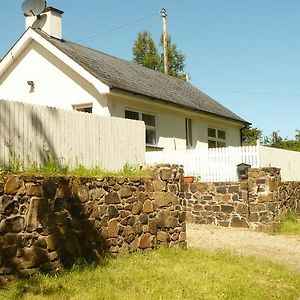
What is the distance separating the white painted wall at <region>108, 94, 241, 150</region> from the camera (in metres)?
17.5

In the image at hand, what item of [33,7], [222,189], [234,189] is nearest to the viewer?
[234,189]

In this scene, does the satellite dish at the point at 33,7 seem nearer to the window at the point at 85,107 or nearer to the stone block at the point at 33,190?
the window at the point at 85,107

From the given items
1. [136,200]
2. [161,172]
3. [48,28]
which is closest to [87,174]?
[136,200]

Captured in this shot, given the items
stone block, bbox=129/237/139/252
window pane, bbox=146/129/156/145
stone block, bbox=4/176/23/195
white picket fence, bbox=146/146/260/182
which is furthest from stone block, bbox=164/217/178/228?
window pane, bbox=146/129/156/145

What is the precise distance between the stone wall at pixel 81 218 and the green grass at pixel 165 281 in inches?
12.7

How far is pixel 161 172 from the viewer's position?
396 inches

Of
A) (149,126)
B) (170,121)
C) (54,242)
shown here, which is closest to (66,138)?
(54,242)

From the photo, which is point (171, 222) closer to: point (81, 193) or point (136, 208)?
point (136, 208)

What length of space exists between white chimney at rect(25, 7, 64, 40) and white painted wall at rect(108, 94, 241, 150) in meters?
4.49

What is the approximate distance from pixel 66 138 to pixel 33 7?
11502mm

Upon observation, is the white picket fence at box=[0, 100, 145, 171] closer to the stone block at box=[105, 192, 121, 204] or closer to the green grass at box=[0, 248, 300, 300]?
the stone block at box=[105, 192, 121, 204]

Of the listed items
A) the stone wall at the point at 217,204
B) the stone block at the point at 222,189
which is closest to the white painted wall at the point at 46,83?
the stone wall at the point at 217,204

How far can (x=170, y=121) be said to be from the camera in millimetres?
20594

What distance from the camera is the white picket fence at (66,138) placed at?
7663 millimetres
